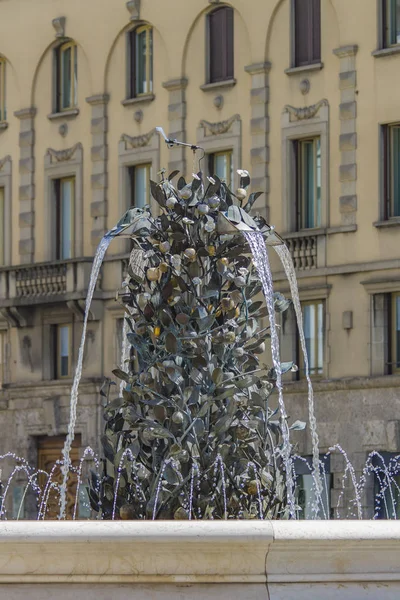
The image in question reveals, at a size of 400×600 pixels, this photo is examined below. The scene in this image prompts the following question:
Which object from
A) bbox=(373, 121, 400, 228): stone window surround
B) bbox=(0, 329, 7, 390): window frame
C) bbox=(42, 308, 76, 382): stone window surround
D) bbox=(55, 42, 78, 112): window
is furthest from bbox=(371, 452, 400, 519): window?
bbox=(55, 42, 78, 112): window

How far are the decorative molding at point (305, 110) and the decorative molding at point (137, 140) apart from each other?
12.5 ft

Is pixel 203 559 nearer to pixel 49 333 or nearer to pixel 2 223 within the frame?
pixel 49 333

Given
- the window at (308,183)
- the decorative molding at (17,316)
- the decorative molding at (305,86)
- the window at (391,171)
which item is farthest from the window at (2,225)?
the window at (391,171)

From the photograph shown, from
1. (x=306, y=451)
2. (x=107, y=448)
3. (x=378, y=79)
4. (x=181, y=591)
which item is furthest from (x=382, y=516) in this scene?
(x=181, y=591)

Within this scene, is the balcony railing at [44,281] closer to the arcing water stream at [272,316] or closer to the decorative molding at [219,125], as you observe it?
the decorative molding at [219,125]

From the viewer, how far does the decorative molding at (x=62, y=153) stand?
42969 millimetres

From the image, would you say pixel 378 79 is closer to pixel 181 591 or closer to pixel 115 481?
pixel 115 481

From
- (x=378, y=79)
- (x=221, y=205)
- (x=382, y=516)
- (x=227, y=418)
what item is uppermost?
(x=378, y=79)

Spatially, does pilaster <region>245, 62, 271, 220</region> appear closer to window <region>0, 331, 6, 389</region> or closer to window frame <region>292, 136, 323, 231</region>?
window frame <region>292, 136, 323, 231</region>

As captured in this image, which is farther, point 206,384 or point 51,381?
point 51,381

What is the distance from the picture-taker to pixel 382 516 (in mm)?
35469

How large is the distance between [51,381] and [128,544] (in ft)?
102

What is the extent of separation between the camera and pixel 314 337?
124 ft

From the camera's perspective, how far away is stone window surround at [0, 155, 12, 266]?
4412cm
